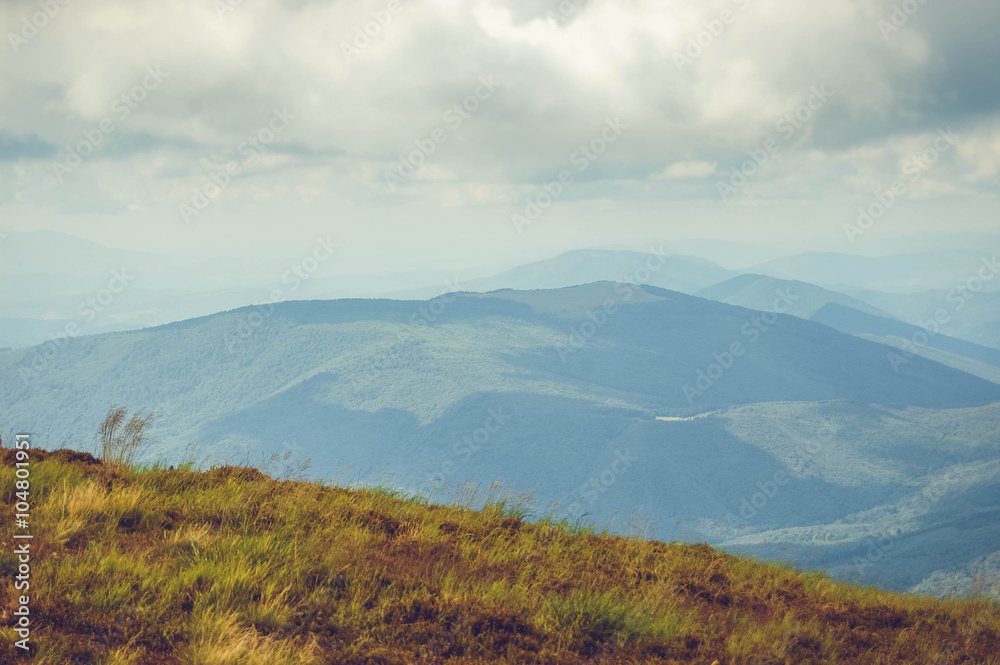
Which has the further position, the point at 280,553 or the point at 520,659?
the point at 280,553

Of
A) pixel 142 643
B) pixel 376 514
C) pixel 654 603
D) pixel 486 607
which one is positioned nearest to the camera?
pixel 142 643

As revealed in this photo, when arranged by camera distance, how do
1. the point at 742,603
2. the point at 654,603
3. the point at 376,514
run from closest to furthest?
the point at 654,603 → the point at 742,603 → the point at 376,514

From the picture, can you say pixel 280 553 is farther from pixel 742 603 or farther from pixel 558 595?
pixel 742 603

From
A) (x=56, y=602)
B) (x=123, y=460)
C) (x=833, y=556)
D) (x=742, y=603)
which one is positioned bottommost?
(x=833, y=556)

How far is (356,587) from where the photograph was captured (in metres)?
6.17

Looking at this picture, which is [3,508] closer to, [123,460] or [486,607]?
[123,460]

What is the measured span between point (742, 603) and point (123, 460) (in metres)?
8.91

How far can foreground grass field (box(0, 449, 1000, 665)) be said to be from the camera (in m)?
5.27

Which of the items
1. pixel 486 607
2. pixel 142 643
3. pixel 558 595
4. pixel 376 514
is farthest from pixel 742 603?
pixel 142 643

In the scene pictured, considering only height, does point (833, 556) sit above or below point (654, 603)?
below

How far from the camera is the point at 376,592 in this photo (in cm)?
625

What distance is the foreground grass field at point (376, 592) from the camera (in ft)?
17.3

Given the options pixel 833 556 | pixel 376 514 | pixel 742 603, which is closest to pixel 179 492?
pixel 376 514

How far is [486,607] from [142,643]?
290cm
